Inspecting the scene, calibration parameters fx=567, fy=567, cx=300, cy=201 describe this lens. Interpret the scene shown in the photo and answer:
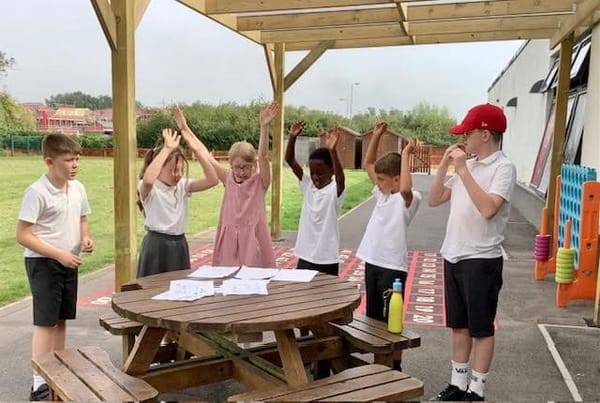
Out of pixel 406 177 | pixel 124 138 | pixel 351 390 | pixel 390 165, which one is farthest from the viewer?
pixel 124 138

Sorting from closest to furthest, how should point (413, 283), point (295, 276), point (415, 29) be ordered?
1. point (295, 276)
2. point (413, 283)
3. point (415, 29)

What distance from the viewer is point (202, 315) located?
8.84 feet

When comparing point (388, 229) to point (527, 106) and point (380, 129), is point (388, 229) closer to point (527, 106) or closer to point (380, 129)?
point (380, 129)

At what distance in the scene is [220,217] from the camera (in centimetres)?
398

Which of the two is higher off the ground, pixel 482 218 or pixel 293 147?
pixel 293 147

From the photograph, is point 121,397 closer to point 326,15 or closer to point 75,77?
point 326,15

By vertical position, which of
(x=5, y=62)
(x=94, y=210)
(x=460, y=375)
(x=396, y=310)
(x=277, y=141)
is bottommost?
(x=94, y=210)

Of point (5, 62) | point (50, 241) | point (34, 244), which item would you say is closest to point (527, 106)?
point (50, 241)

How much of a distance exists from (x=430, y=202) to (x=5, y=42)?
20.7 m

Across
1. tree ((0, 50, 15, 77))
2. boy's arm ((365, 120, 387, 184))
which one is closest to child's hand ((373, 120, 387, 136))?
boy's arm ((365, 120, 387, 184))

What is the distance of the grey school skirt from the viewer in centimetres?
397

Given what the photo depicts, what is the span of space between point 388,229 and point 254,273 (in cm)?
93

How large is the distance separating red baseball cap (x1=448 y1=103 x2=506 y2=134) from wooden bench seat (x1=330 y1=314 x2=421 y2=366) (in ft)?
4.22

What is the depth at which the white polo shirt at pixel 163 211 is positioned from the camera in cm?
395
